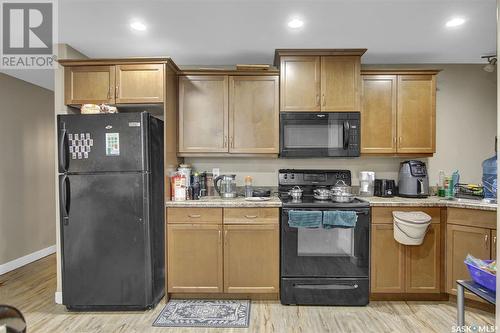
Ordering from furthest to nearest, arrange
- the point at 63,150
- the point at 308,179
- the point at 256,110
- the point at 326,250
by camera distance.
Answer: the point at 308,179, the point at 256,110, the point at 326,250, the point at 63,150

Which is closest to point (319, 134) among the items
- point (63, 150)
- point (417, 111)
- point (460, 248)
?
point (417, 111)

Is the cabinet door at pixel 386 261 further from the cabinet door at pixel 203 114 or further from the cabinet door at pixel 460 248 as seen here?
the cabinet door at pixel 203 114

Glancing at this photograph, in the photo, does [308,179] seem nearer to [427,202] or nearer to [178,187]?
[427,202]

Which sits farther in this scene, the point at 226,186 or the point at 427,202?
the point at 226,186

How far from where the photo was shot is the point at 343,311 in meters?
2.58

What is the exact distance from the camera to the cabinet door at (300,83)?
2943mm

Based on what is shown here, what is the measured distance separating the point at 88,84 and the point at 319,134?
91.9 inches

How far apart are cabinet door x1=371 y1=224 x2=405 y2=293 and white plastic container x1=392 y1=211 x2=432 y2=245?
9 cm

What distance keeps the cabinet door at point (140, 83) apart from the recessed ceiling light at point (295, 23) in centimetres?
124

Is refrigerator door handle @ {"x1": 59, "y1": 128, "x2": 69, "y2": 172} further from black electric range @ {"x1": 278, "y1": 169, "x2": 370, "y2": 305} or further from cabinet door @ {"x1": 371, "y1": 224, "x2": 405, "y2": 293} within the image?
cabinet door @ {"x1": 371, "y1": 224, "x2": 405, "y2": 293}

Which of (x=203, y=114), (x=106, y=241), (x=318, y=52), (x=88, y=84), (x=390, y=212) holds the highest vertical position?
(x=318, y=52)

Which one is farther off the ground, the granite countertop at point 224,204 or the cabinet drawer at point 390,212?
the granite countertop at point 224,204

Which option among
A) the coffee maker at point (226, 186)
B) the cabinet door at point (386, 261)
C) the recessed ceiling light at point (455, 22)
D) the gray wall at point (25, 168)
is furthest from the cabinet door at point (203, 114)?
the gray wall at point (25, 168)

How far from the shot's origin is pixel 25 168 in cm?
387
